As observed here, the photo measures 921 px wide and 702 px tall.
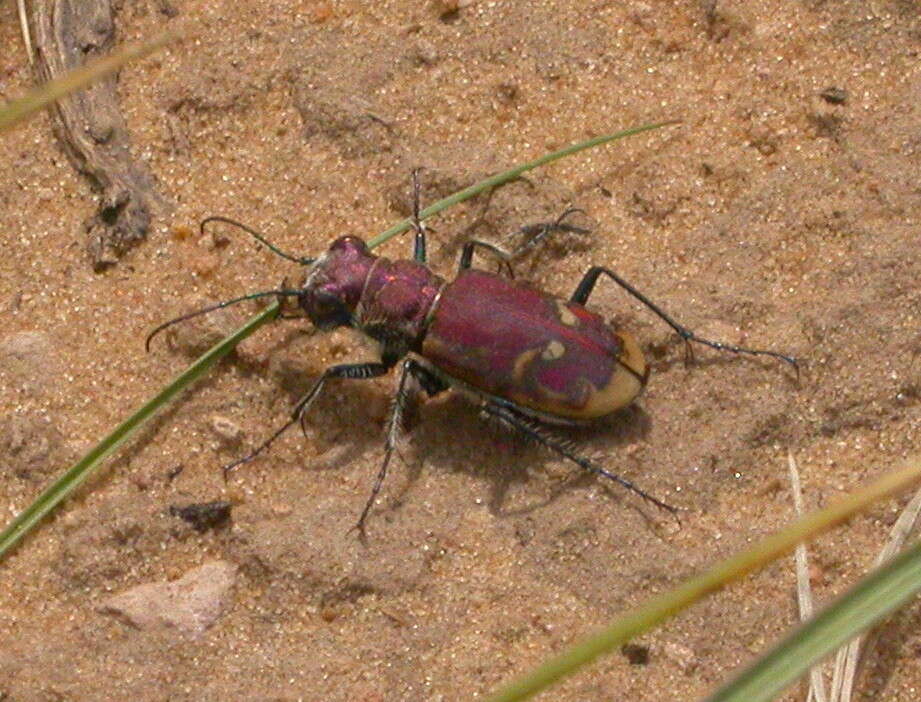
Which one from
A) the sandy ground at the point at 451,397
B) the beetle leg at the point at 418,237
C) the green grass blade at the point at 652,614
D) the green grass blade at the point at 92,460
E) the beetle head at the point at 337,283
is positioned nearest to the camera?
the green grass blade at the point at 652,614

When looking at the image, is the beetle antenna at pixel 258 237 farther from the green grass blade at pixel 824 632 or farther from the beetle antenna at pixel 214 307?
the green grass blade at pixel 824 632

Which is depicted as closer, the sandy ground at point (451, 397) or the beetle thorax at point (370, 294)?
the sandy ground at point (451, 397)

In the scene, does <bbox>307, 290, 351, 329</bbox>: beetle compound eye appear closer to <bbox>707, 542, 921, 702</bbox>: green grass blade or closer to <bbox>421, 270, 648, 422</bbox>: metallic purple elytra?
<bbox>421, 270, 648, 422</bbox>: metallic purple elytra

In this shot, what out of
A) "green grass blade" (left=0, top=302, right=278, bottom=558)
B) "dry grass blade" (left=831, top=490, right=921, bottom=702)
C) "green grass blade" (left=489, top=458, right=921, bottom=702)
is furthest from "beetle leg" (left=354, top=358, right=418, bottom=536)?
"green grass blade" (left=489, top=458, right=921, bottom=702)

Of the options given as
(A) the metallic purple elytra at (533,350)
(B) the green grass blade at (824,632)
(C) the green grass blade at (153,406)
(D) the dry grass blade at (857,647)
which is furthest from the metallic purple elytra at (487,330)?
(B) the green grass blade at (824,632)

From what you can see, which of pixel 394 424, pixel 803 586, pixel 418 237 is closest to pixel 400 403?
pixel 394 424

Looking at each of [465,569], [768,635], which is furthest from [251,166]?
[768,635]
